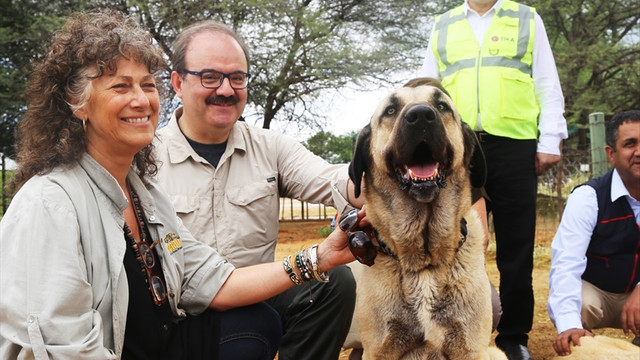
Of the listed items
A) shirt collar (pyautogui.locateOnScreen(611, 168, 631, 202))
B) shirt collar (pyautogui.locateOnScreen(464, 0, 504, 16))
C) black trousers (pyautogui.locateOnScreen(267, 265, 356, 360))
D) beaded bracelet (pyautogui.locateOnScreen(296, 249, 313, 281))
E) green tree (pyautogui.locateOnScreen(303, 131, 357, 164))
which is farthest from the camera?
green tree (pyautogui.locateOnScreen(303, 131, 357, 164))

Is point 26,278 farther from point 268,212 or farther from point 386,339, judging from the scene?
point 268,212

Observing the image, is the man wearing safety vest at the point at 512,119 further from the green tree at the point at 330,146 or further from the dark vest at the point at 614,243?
the green tree at the point at 330,146

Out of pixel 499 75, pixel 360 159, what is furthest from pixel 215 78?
pixel 499 75

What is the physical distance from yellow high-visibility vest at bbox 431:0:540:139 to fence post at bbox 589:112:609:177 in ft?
7.71

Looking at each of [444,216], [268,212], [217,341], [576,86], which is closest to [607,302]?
[444,216]

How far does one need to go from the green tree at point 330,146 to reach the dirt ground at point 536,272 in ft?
7.07

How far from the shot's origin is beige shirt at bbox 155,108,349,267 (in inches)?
116

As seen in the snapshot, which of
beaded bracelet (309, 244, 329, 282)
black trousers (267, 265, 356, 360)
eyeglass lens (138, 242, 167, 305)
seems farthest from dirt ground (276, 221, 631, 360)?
eyeglass lens (138, 242, 167, 305)

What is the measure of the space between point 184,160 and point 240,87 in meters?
0.50

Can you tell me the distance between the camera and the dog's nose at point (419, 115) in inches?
87.2

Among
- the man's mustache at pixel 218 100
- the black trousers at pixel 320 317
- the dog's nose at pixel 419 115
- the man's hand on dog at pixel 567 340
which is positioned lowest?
the man's hand on dog at pixel 567 340

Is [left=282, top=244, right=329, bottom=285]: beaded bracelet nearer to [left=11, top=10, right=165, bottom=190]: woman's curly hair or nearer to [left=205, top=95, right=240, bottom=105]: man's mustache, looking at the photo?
[left=11, top=10, right=165, bottom=190]: woman's curly hair

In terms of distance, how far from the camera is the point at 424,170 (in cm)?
236

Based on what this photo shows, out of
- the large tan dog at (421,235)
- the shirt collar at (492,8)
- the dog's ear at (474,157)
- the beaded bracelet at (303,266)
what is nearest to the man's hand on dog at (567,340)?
the large tan dog at (421,235)
